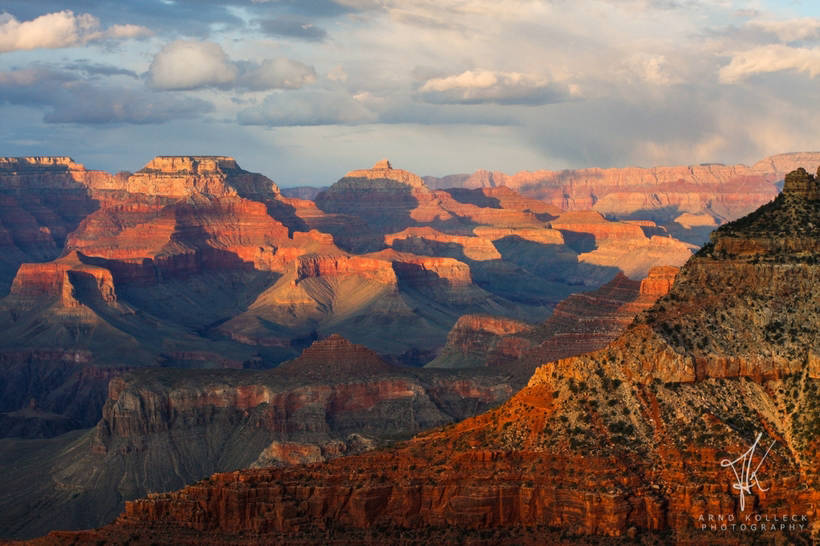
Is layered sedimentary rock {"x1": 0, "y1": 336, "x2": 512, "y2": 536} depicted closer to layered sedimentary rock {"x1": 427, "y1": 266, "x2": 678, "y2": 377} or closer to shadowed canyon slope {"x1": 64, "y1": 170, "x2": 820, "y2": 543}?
layered sedimentary rock {"x1": 427, "y1": 266, "x2": 678, "y2": 377}

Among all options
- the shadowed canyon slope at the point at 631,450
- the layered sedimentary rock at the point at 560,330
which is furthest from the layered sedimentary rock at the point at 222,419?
the shadowed canyon slope at the point at 631,450

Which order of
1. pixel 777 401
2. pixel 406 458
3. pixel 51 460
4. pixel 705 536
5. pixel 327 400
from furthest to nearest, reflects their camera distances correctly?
pixel 51 460, pixel 327 400, pixel 406 458, pixel 777 401, pixel 705 536

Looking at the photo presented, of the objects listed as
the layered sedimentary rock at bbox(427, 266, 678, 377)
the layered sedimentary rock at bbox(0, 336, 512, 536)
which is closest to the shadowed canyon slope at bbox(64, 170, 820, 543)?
the layered sedimentary rock at bbox(0, 336, 512, 536)

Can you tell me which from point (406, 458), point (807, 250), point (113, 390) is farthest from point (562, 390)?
point (113, 390)

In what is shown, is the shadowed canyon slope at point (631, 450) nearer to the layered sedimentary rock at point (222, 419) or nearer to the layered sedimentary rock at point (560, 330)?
the layered sedimentary rock at point (222, 419)

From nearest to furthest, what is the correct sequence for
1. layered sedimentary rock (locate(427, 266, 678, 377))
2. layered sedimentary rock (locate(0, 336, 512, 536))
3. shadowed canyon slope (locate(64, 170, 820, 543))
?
shadowed canyon slope (locate(64, 170, 820, 543)) < layered sedimentary rock (locate(0, 336, 512, 536)) < layered sedimentary rock (locate(427, 266, 678, 377))

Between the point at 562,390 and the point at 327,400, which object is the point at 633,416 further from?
the point at 327,400
